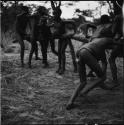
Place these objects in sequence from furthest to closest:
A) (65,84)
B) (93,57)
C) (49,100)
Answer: (65,84)
(49,100)
(93,57)

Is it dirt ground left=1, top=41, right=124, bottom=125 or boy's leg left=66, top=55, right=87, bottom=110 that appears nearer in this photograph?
dirt ground left=1, top=41, right=124, bottom=125

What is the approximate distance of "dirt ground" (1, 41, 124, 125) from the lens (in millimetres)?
4529

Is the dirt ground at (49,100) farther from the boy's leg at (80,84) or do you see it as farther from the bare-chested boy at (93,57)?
the bare-chested boy at (93,57)

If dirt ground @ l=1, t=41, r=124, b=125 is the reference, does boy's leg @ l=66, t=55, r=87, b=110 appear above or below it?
above

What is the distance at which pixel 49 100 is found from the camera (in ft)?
18.6

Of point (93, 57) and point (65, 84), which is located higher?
point (93, 57)

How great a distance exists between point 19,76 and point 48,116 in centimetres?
305

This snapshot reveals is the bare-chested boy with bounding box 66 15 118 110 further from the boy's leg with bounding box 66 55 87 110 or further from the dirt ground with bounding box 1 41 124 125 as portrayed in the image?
the dirt ground with bounding box 1 41 124 125

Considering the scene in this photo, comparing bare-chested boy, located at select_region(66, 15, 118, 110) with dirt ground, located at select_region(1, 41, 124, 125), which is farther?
bare-chested boy, located at select_region(66, 15, 118, 110)

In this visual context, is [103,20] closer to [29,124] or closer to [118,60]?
[29,124]

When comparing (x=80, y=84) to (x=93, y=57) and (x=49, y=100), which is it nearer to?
(x=93, y=57)

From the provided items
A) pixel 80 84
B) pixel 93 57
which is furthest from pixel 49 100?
pixel 93 57

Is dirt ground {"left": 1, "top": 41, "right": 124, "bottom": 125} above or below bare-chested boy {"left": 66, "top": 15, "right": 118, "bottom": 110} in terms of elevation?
below

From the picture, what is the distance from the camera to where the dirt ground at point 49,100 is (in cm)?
453
